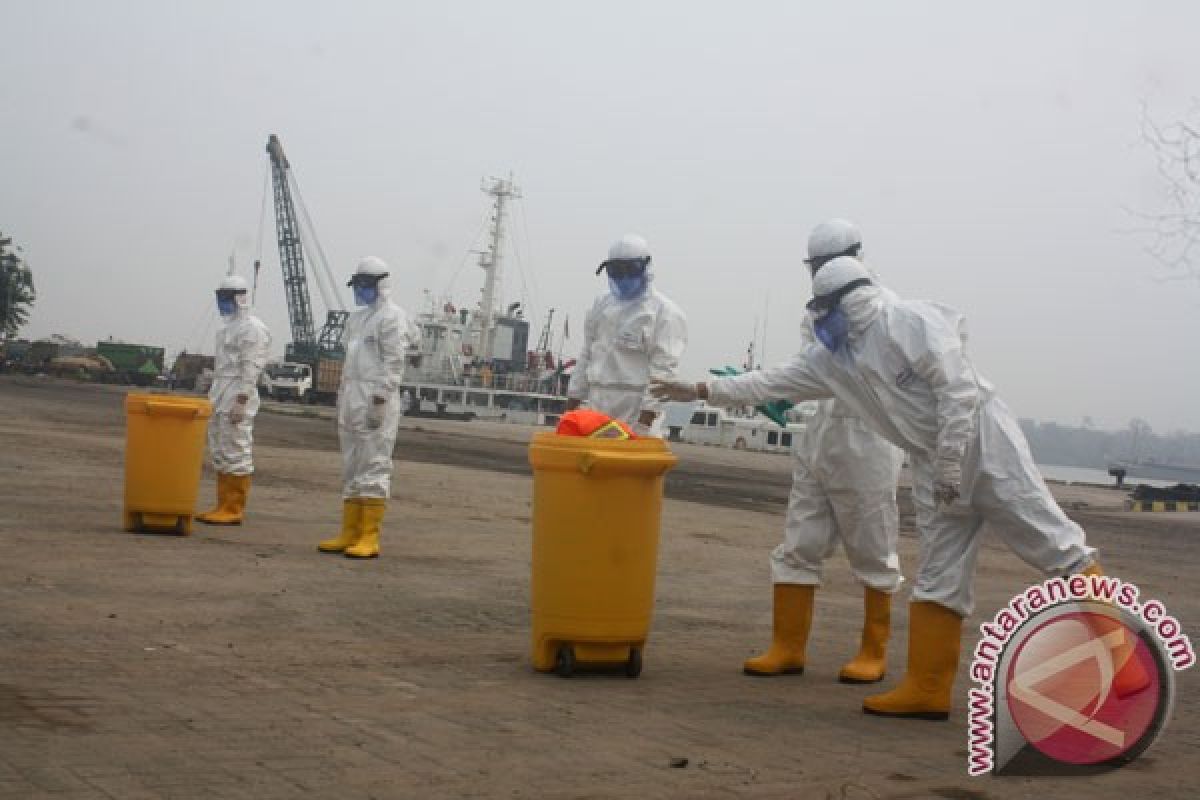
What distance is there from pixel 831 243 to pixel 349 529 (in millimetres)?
4465

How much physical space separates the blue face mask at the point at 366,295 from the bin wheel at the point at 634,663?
4.66 meters

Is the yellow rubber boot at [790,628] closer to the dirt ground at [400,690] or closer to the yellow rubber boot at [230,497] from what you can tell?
the dirt ground at [400,690]

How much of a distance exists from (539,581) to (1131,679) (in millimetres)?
2467

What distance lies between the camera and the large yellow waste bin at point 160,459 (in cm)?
971

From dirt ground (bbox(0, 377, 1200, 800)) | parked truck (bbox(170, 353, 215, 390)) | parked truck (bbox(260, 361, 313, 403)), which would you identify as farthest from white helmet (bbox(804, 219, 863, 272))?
parked truck (bbox(170, 353, 215, 390))

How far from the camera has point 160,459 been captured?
9.77 m

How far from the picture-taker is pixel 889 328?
5504 mm

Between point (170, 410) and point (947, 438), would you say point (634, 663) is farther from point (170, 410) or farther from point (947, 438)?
point (170, 410)

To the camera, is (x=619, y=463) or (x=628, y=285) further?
(x=628, y=285)

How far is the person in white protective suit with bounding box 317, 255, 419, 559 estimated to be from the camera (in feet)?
31.4

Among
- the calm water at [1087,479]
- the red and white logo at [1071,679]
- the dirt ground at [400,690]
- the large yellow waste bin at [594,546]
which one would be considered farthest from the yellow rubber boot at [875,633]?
the calm water at [1087,479]

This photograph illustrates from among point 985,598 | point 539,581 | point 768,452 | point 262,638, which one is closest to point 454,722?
point 539,581

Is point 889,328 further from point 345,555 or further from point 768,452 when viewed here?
point 768,452

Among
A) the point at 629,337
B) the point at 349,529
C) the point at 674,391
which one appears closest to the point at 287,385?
the point at 349,529
